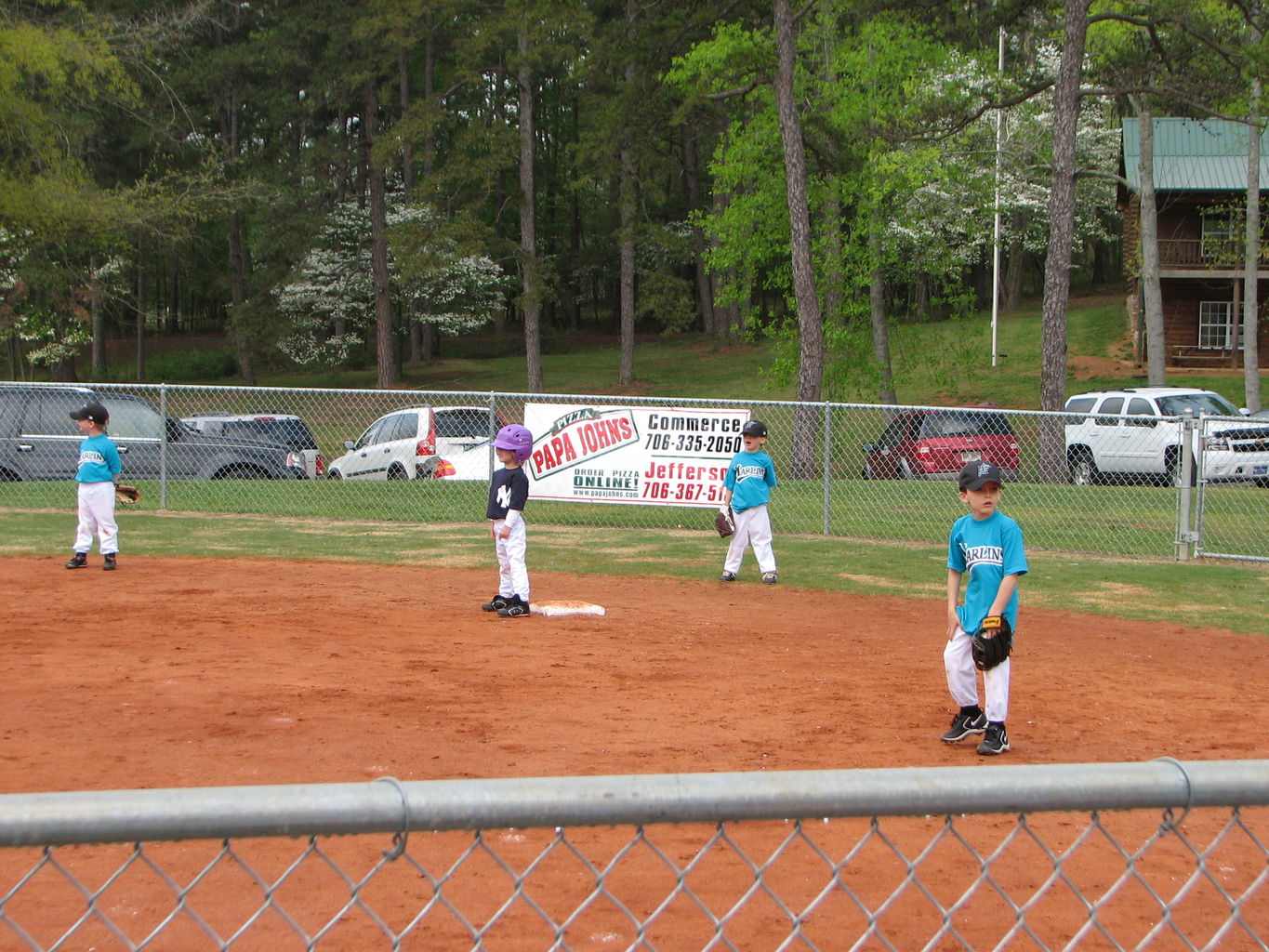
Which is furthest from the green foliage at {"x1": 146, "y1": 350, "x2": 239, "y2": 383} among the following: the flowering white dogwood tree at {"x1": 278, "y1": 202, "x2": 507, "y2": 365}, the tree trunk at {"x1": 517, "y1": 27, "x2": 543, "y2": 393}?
the tree trunk at {"x1": 517, "y1": 27, "x2": 543, "y2": 393}

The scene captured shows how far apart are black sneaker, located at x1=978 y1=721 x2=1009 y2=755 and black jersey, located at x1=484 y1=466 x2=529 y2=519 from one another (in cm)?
468

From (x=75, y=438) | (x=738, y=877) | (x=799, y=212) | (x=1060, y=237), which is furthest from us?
(x=799, y=212)

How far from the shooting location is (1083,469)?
19922 millimetres

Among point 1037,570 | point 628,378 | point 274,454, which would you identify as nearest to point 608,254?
point 628,378

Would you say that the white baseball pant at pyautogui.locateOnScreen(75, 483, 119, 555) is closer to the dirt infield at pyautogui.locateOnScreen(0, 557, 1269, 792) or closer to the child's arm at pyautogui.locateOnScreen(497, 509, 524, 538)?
the dirt infield at pyautogui.locateOnScreen(0, 557, 1269, 792)

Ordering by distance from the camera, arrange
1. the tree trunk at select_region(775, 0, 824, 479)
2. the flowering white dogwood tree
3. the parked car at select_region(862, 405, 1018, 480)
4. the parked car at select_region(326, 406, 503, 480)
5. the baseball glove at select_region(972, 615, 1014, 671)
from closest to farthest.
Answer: the baseball glove at select_region(972, 615, 1014, 671) → the parked car at select_region(862, 405, 1018, 480) → the parked car at select_region(326, 406, 503, 480) → the tree trunk at select_region(775, 0, 824, 479) → the flowering white dogwood tree

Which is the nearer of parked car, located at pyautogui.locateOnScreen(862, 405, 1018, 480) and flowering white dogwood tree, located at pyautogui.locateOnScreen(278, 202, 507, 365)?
parked car, located at pyautogui.locateOnScreen(862, 405, 1018, 480)

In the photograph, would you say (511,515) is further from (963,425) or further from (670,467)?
(963,425)

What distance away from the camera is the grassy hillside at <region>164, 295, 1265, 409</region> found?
35344 mm

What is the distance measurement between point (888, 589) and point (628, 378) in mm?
32679

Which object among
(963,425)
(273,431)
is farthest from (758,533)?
(273,431)

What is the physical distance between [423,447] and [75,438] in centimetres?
527

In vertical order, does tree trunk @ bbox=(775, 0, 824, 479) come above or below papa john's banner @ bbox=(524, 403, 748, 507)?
above

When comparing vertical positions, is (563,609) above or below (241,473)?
below
